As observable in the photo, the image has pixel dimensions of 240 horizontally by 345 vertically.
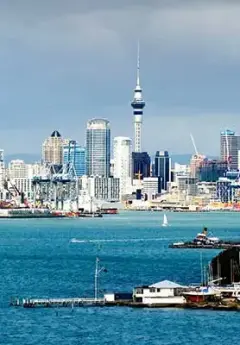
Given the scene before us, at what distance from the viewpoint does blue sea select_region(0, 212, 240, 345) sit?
55500 millimetres

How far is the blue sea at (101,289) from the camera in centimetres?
5550

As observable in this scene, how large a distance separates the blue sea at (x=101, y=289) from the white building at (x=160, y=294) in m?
1.45

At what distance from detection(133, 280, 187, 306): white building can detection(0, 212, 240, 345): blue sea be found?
57.1 inches

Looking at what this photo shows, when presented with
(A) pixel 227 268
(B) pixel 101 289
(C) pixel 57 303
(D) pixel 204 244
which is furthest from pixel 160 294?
(D) pixel 204 244

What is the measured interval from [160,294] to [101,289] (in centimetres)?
784

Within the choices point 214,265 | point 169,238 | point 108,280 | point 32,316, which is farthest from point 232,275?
point 169,238

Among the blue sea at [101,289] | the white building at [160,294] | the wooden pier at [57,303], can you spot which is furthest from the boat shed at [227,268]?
the wooden pier at [57,303]

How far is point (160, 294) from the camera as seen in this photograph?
64875 millimetres

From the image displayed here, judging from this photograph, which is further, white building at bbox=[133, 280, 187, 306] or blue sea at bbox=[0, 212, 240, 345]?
white building at bbox=[133, 280, 187, 306]

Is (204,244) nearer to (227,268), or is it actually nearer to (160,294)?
(227,268)

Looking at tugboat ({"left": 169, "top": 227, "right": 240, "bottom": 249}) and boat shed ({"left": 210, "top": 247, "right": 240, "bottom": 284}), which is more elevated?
tugboat ({"left": 169, "top": 227, "right": 240, "bottom": 249})

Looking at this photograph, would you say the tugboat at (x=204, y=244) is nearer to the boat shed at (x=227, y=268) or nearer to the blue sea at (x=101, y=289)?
the blue sea at (x=101, y=289)

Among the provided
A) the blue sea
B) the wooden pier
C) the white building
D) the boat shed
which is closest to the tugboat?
the blue sea

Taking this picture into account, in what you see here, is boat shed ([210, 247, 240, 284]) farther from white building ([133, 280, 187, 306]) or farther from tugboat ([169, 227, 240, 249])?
tugboat ([169, 227, 240, 249])
